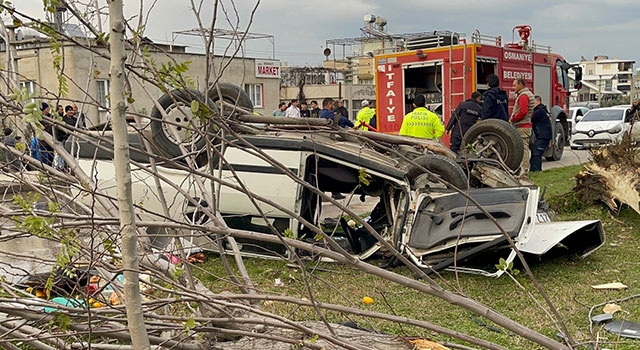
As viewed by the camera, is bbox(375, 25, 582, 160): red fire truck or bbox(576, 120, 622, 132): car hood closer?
bbox(375, 25, 582, 160): red fire truck

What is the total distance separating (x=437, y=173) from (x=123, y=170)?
4.26m

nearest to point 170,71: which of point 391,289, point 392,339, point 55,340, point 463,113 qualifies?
point 55,340

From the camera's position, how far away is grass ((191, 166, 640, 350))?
13.2 feet

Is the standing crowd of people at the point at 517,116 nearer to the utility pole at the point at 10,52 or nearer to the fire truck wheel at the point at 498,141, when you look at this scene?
the fire truck wheel at the point at 498,141

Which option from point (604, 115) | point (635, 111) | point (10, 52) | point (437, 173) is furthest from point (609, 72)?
point (10, 52)

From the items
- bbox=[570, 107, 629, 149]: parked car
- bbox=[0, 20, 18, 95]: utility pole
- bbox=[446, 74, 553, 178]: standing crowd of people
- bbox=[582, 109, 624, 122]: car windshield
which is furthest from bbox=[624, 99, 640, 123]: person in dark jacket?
bbox=[0, 20, 18, 95]: utility pole

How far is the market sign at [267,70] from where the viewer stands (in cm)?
3400

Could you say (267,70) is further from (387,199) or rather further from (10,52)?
(10,52)

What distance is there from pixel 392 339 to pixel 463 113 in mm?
7414

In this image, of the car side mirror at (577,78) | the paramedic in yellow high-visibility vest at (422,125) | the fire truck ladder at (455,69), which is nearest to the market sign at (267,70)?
the car side mirror at (577,78)

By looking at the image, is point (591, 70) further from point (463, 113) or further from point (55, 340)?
point (55, 340)

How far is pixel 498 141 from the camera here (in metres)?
8.34

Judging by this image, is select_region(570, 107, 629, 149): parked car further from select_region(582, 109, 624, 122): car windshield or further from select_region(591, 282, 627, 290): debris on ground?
select_region(591, 282, 627, 290): debris on ground

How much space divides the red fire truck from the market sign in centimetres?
2022
